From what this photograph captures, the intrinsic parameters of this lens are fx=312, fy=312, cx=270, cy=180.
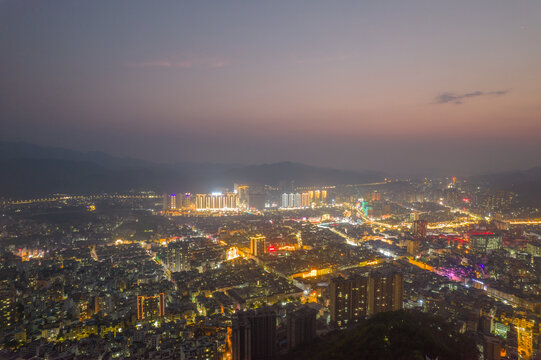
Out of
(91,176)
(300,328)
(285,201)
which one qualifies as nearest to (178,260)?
(300,328)

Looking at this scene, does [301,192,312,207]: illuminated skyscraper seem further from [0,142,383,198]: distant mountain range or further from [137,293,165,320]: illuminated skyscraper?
[137,293,165,320]: illuminated skyscraper

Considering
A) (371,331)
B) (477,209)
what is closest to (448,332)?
(371,331)

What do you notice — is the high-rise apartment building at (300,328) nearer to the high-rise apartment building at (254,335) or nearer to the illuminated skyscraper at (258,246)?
the high-rise apartment building at (254,335)

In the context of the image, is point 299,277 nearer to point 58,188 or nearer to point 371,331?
point 371,331

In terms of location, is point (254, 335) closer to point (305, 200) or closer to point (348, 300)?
point (348, 300)

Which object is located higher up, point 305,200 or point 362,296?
point 305,200

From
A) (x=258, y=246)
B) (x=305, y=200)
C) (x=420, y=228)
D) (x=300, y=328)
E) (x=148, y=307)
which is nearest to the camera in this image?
(x=300, y=328)
